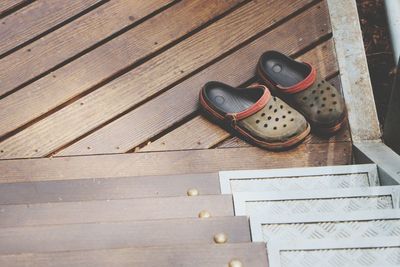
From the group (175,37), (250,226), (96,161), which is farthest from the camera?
(175,37)

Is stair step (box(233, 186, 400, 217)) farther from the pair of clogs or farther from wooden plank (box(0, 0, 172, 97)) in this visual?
wooden plank (box(0, 0, 172, 97))

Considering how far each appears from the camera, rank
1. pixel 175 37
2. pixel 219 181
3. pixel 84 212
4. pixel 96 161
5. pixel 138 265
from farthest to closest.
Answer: pixel 175 37 < pixel 96 161 < pixel 219 181 < pixel 84 212 < pixel 138 265

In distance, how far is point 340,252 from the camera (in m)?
1.29

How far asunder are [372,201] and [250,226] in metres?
0.44

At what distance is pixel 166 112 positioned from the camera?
2086 millimetres

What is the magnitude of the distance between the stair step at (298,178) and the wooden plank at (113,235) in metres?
0.39

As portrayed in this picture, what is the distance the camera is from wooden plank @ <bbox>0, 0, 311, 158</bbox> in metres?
A: 2.02

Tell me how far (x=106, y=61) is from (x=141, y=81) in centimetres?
17

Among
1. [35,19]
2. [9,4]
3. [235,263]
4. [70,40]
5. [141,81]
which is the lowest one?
[235,263]

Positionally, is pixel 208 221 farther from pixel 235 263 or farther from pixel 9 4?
pixel 9 4

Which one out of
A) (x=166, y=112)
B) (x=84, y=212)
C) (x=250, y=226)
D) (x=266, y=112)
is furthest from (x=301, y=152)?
(x=84, y=212)

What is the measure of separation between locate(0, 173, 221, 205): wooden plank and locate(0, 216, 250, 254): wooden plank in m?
0.39

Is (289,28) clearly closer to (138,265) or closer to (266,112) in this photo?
(266,112)

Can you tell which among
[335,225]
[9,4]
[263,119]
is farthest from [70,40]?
[335,225]
